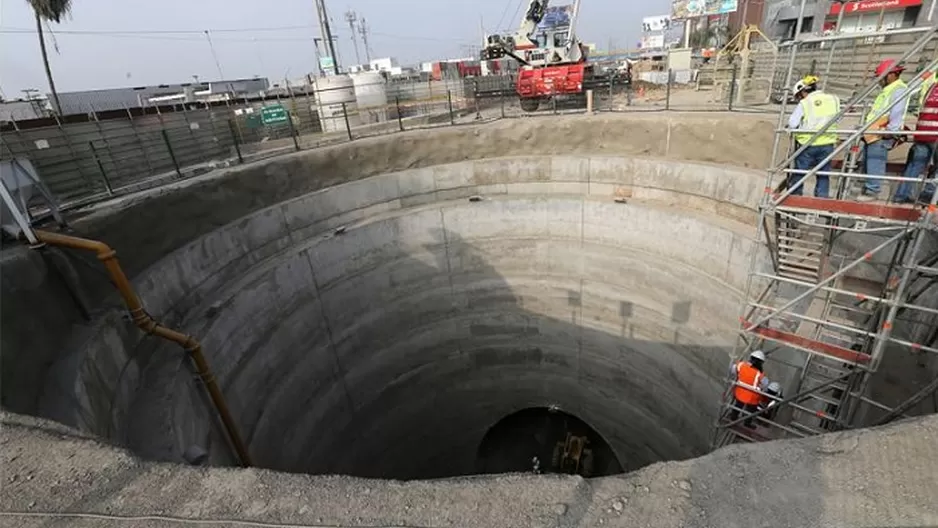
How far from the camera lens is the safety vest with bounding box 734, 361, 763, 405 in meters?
5.55

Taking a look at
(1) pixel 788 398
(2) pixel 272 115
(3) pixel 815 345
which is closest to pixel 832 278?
(3) pixel 815 345

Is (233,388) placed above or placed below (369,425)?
above

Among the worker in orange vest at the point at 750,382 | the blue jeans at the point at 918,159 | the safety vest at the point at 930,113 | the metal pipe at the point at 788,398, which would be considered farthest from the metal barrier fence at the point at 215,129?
the metal pipe at the point at 788,398

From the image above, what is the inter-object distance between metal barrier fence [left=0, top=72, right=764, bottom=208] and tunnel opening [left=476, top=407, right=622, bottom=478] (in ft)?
28.5

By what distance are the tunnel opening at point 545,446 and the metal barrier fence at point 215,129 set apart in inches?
342

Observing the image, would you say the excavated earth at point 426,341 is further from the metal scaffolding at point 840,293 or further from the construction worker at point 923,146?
the construction worker at point 923,146

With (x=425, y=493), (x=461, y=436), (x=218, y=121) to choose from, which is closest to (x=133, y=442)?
(x=425, y=493)

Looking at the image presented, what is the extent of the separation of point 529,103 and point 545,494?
49.0 feet

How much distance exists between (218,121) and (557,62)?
1193 centimetres

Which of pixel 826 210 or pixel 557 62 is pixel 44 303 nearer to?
pixel 826 210

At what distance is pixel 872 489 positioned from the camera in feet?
7.16

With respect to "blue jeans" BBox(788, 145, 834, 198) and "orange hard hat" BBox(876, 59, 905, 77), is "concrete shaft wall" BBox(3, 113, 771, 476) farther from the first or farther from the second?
"orange hard hat" BBox(876, 59, 905, 77)

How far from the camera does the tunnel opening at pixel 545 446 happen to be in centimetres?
1088

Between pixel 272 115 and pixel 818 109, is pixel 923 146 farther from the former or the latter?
pixel 272 115
